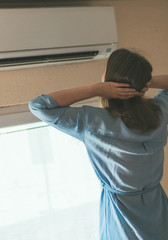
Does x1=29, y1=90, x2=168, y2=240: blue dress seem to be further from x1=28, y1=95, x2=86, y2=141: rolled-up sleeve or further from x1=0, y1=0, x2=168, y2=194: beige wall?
x1=0, y1=0, x2=168, y2=194: beige wall

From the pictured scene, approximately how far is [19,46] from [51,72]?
252 mm

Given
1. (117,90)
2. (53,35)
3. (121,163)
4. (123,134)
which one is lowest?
(121,163)

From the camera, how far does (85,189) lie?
5.14 feet

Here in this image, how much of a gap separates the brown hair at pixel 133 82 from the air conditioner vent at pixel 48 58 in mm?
445

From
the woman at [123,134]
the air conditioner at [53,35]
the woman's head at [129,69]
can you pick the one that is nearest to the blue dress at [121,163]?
the woman at [123,134]

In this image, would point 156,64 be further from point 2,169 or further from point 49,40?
point 2,169

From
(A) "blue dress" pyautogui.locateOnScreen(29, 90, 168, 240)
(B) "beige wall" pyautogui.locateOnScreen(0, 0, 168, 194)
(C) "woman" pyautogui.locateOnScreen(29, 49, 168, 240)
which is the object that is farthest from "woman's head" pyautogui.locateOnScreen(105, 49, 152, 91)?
(B) "beige wall" pyautogui.locateOnScreen(0, 0, 168, 194)

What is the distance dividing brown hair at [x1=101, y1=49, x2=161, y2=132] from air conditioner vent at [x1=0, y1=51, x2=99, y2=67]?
17.5 inches

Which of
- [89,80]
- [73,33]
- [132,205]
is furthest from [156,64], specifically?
[132,205]

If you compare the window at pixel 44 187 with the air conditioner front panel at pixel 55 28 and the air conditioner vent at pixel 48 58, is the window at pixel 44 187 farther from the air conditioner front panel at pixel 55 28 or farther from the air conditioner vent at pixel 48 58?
the air conditioner front panel at pixel 55 28

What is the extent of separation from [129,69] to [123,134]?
0.71 feet

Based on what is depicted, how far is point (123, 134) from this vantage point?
93cm

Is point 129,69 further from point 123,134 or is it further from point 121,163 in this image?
point 121,163

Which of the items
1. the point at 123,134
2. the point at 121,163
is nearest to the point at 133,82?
the point at 123,134
